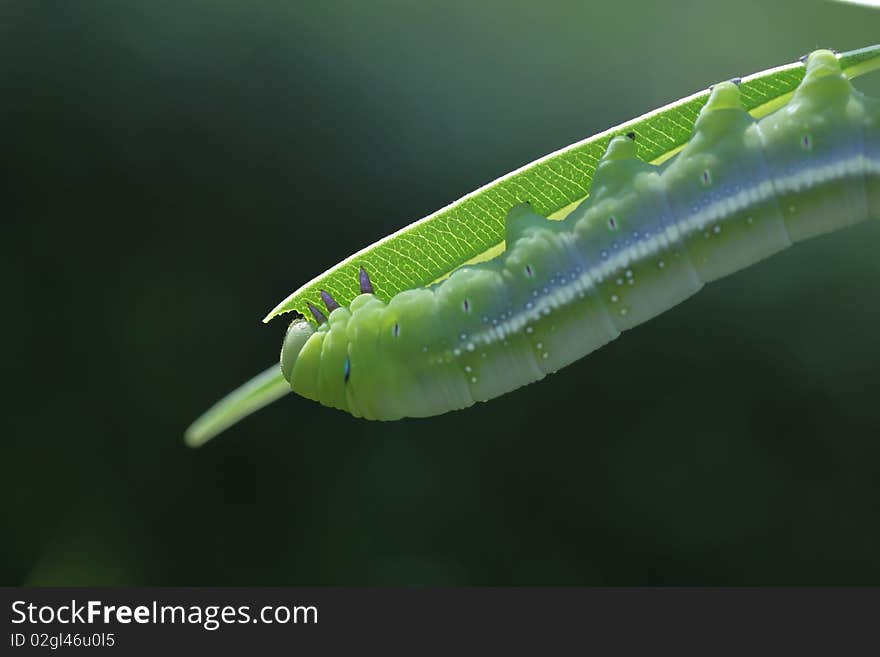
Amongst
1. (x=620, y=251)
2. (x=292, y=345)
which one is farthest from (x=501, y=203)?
(x=292, y=345)

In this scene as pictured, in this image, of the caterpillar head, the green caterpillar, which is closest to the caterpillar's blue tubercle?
the green caterpillar

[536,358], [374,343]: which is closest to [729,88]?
[536,358]

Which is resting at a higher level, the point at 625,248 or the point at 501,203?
the point at 501,203

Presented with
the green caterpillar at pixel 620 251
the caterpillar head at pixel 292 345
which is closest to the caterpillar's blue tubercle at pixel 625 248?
the green caterpillar at pixel 620 251

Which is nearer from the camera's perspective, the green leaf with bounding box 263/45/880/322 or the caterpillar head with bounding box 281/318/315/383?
the green leaf with bounding box 263/45/880/322

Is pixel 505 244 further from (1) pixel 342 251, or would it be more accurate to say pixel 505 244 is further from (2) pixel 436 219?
(1) pixel 342 251

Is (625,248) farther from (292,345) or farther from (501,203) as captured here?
(292,345)

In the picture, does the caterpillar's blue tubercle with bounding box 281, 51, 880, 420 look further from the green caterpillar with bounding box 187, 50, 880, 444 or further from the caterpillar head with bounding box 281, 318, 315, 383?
the caterpillar head with bounding box 281, 318, 315, 383
